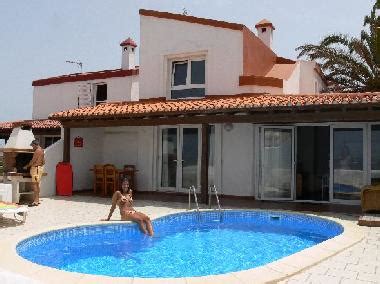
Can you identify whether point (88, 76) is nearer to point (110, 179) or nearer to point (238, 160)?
point (110, 179)

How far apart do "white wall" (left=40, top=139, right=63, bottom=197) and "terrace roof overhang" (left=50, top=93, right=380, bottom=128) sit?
1.12m

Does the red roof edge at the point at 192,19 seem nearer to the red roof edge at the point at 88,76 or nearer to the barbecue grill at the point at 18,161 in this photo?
the red roof edge at the point at 88,76

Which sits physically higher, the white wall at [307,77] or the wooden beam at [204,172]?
the white wall at [307,77]

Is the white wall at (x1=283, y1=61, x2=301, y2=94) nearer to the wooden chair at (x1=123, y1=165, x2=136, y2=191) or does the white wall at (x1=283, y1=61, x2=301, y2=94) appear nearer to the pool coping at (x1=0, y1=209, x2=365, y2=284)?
the wooden chair at (x1=123, y1=165, x2=136, y2=191)

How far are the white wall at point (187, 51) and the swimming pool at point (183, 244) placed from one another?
254 inches

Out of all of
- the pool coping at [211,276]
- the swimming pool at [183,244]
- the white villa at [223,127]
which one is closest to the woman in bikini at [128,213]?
the swimming pool at [183,244]

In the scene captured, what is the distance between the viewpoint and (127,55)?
76.0 feet

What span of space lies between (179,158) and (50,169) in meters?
4.97

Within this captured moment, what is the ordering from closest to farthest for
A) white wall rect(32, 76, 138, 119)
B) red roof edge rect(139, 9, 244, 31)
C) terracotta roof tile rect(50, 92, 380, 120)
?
1. terracotta roof tile rect(50, 92, 380, 120)
2. red roof edge rect(139, 9, 244, 31)
3. white wall rect(32, 76, 138, 119)

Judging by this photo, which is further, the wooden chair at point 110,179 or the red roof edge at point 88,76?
the red roof edge at point 88,76

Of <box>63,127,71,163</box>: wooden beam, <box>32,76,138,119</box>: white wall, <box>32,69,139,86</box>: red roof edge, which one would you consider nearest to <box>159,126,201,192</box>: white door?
<box>63,127,71,163</box>: wooden beam

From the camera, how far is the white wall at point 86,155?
1667cm

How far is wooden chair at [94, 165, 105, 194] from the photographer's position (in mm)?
15703

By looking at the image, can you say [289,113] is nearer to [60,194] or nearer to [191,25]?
[191,25]
